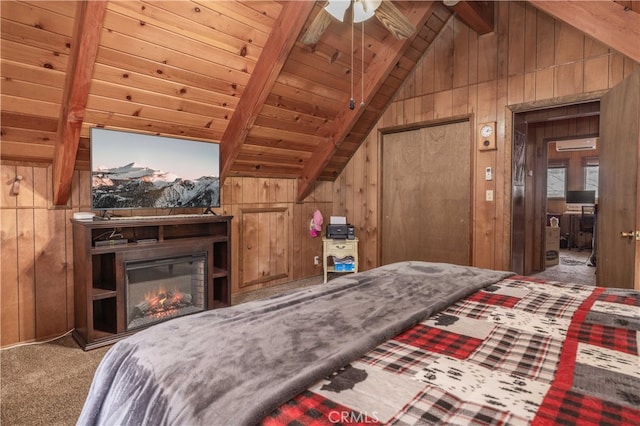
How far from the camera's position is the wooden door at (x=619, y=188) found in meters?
2.35

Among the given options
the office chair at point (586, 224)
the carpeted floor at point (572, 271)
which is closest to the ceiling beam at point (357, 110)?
the carpeted floor at point (572, 271)

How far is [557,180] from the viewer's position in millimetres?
8750

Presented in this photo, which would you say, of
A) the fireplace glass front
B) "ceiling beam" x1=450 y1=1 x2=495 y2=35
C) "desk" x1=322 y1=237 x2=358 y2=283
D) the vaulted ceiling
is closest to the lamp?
the vaulted ceiling

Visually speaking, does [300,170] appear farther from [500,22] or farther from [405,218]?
[500,22]

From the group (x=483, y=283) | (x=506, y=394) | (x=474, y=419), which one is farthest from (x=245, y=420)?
(x=483, y=283)

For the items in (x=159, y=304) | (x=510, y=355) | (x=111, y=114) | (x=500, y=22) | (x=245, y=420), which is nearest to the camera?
(x=245, y=420)

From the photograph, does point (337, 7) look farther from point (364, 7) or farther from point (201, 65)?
point (201, 65)

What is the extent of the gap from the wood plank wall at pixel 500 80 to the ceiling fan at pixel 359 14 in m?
1.38

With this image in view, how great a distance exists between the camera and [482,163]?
3.64 metres

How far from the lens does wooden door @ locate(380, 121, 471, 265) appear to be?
3830mm

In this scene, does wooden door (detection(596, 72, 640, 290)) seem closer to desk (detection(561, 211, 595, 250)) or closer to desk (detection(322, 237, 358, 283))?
desk (detection(322, 237, 358, 283))

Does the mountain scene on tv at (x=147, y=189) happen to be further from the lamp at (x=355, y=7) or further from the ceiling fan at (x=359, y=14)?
the lamp at (x=355, y=7)

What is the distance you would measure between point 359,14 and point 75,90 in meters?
1.90

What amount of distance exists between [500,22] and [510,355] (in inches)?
143
